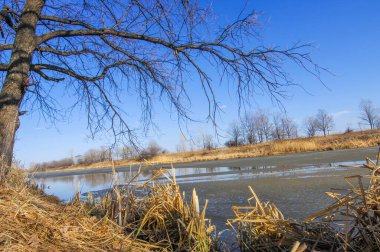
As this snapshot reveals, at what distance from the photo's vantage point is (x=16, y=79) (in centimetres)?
565

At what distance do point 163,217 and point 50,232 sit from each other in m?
1.35

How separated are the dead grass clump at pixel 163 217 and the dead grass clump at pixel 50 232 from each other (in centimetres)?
24

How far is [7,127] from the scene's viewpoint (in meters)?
5.30

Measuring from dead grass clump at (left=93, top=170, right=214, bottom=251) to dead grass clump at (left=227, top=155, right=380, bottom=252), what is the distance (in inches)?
18.8

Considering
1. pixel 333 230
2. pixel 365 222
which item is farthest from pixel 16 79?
pixel 365 222

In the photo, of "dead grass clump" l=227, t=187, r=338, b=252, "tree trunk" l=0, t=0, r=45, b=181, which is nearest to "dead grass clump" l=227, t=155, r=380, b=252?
"dead grass clump" l=227, t=187, r=338, b=252

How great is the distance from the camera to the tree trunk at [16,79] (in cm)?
530

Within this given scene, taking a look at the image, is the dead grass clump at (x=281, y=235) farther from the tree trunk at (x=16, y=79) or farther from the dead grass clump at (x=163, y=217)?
the tree trunk at (x=16, y=79)

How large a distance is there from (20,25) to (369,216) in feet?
20.2

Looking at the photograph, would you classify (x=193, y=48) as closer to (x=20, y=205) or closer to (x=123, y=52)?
(x=123, y=52)

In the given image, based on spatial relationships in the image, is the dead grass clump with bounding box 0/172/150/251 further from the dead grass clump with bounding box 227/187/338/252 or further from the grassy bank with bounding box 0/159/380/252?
the dead grass clump with bounding box 227/187/338/252

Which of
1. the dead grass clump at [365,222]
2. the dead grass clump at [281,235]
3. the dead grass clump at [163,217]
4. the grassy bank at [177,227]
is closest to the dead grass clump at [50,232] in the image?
the grassy bank at [177,227]

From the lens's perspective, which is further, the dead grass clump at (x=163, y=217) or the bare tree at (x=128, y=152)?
the bare tree at (x=128, y=152)

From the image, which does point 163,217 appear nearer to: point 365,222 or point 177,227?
point 177,227
